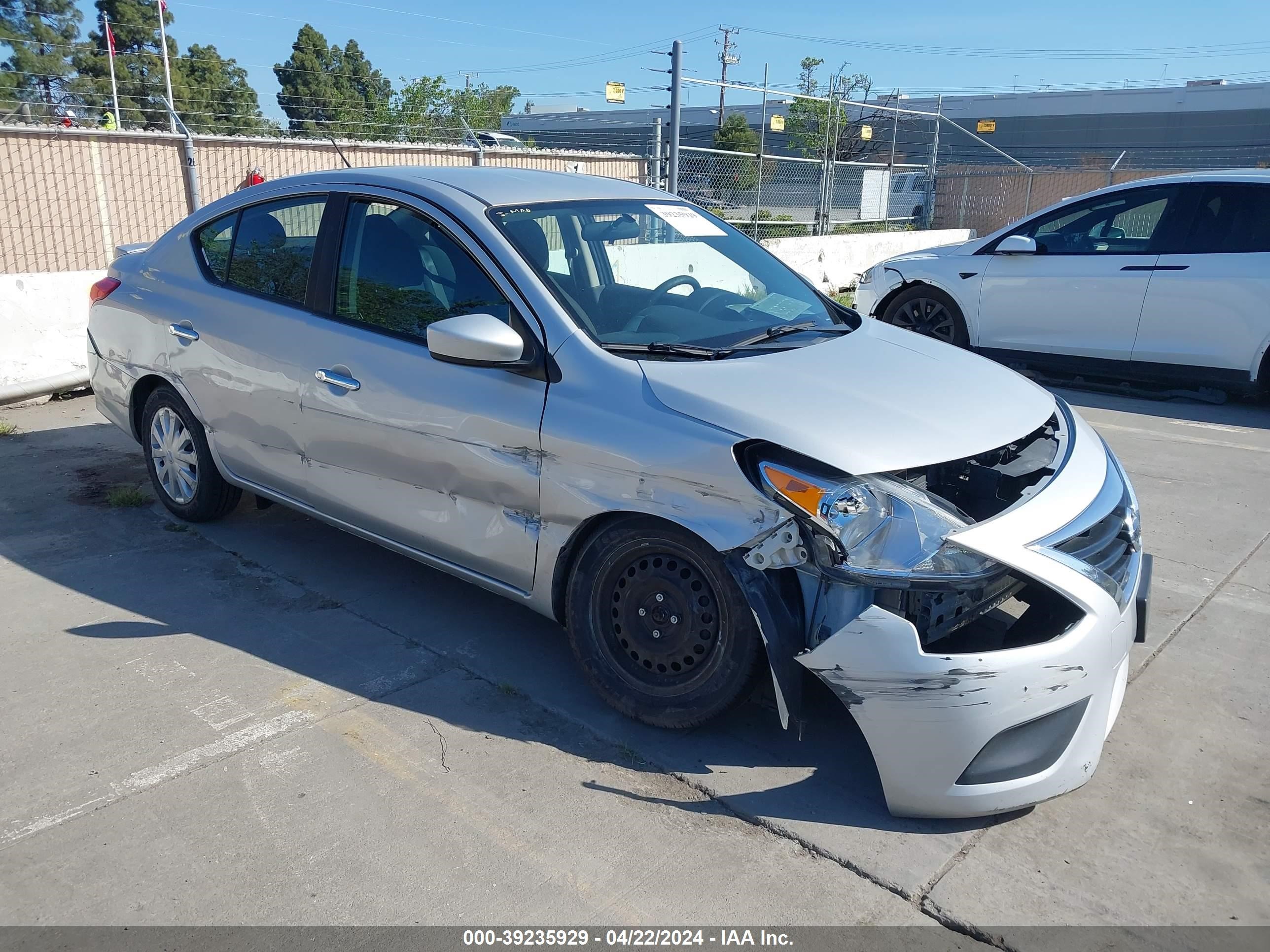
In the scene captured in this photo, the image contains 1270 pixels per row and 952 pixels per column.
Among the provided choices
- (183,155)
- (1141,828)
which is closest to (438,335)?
Answer: (1141,828)

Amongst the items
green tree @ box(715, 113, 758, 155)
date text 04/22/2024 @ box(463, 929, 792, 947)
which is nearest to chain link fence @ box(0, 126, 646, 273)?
date text 04/22/2024 @ box(463, 929, 792, 947)

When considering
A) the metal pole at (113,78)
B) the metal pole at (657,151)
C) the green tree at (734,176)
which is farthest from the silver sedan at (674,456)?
the metal pole at (113,78)

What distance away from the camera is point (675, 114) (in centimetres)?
1140

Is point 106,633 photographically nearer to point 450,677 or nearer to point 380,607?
point 380,607

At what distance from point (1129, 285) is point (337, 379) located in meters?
6.41

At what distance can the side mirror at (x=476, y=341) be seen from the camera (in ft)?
11.2

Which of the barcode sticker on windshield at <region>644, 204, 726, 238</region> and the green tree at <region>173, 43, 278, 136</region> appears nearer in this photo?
the barcode sticker on windshield at <region>644, 204, 726, 238</region>

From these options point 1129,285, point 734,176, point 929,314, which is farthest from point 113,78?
point 1129,285

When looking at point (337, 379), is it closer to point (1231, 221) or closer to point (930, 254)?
point (930, 254)

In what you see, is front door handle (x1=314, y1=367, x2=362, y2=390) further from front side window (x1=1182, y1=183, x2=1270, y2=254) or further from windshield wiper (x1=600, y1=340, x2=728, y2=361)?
front side window (x1=1182, y1=183, x2=1270, y2=254)

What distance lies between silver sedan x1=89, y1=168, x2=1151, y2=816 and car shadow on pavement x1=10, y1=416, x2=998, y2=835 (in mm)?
196

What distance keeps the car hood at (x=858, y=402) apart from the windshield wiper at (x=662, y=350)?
71 mm

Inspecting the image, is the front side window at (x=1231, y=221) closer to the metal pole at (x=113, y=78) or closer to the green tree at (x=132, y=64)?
the metal pole at (x=113, y=78)

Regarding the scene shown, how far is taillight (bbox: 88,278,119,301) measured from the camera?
534 centimetres
